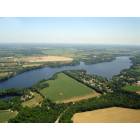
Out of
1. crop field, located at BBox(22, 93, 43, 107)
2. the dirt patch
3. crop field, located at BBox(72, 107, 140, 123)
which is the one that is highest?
the dirt patch

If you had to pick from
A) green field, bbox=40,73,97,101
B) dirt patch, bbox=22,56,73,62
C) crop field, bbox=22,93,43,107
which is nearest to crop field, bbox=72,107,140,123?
green field, bbox=40,73,97,101

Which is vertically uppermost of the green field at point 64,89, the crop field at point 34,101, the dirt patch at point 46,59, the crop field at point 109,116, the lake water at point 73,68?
the dirt patch at point 46,59

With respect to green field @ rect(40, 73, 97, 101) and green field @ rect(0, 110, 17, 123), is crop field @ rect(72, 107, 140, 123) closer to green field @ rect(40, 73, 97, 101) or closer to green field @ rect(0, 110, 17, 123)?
green field @ rect(40, 73, 97, 101)

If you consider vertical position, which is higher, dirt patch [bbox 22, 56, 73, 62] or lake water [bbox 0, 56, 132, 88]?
dirt patch [bbox 22, 56, 73, 62]

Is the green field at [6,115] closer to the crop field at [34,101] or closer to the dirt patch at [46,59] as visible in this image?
the crop field at [34,101]

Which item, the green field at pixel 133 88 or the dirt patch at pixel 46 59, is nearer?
the green field at pixel 133 88

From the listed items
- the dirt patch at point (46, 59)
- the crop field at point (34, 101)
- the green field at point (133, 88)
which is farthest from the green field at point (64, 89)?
the green field at point (133, 88)
